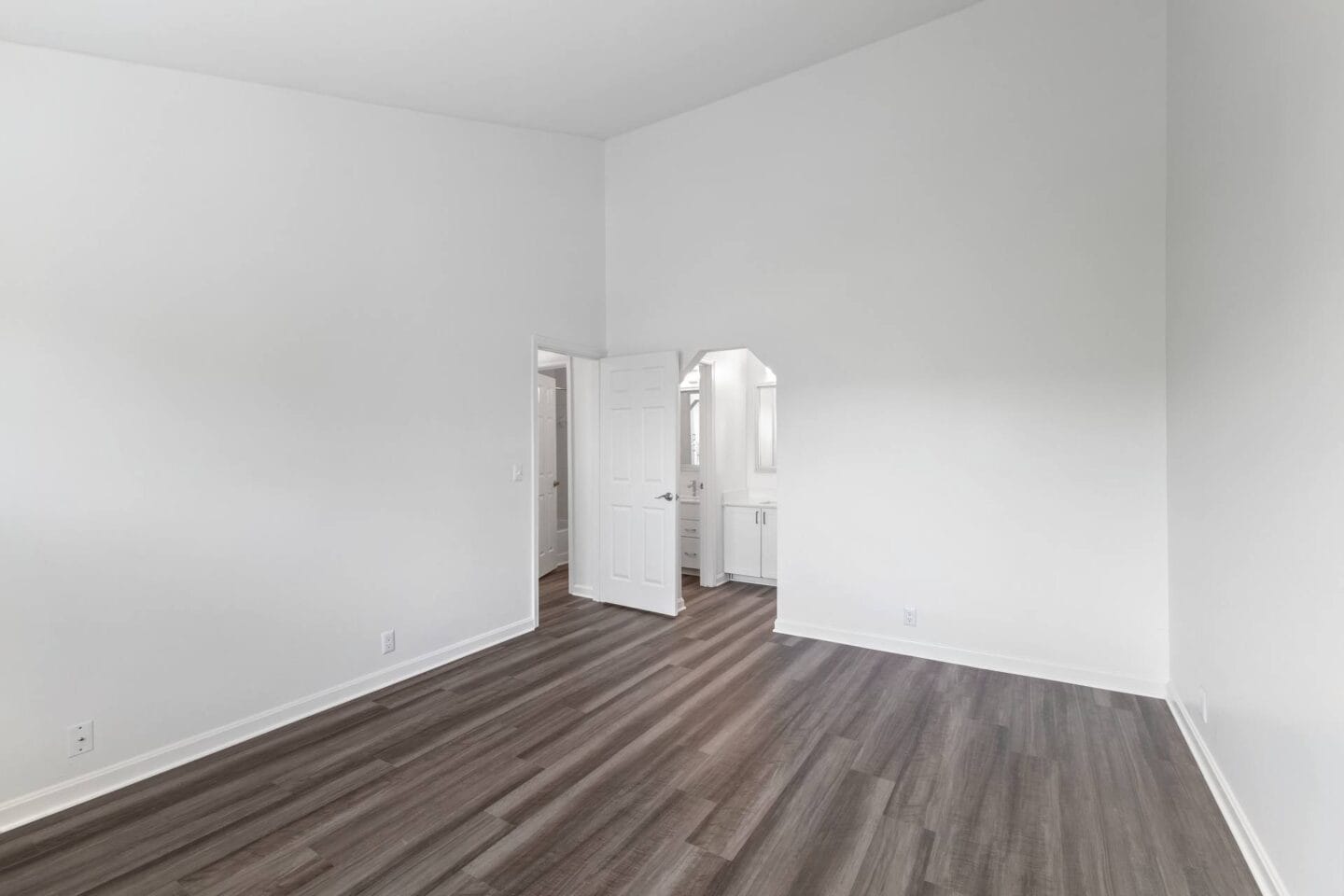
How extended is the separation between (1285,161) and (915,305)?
215 cm

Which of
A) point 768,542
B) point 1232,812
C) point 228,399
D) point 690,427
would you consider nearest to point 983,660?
point 1232,812

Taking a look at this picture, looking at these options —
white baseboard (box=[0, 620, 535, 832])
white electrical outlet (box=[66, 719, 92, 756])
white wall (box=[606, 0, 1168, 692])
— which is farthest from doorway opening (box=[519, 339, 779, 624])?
white electrical outlet (box=[66, 719, 92, 756])

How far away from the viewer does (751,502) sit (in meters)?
6.14

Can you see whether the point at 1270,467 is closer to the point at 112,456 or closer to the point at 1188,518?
the point at 1188,518

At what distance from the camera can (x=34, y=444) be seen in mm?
2344

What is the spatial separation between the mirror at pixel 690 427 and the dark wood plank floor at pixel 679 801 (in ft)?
10.3

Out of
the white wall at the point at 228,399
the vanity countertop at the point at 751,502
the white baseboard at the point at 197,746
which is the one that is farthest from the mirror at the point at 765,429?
the white baseboard at the point at 197,746

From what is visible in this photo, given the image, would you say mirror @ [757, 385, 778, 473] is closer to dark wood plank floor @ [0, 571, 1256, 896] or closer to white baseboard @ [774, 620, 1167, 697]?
white baseboard @ [774, 620, 1167, 697]

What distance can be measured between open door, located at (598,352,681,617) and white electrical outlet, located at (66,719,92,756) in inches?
130

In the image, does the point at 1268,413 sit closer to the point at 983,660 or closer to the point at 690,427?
the point at 983,660

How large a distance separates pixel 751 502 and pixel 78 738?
4916 mm

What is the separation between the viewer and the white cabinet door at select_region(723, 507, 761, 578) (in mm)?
5801

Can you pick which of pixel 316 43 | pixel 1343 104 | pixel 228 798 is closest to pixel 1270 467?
pixel 1343 104

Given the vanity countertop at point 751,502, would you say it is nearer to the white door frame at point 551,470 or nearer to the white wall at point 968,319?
the white wall at point 968,319
